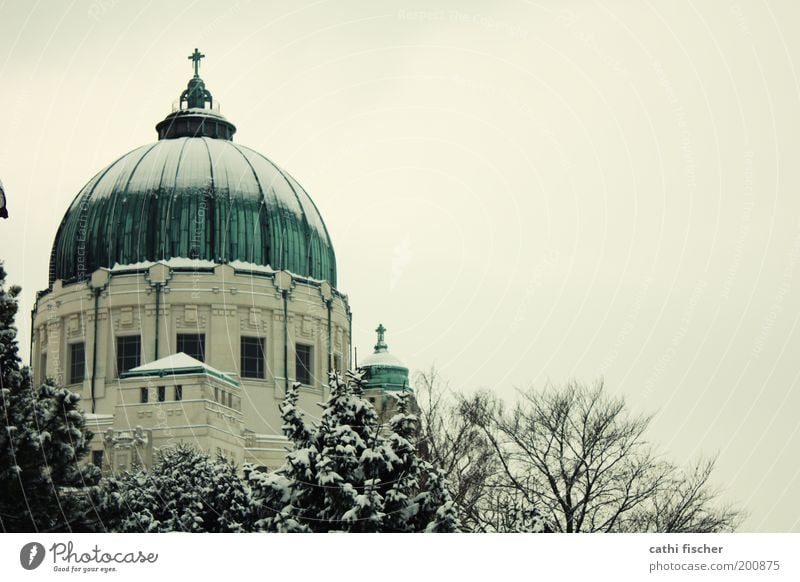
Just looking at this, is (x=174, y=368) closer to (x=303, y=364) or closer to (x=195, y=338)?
(x=195, y=338)

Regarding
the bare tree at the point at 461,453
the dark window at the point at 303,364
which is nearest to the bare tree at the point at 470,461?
the bare tree at the point at 461,453

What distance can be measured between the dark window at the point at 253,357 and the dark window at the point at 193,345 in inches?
63.9

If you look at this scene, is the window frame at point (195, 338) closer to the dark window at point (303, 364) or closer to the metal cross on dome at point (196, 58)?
the dark window at point (303, 364)

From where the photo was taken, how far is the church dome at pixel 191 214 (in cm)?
5953

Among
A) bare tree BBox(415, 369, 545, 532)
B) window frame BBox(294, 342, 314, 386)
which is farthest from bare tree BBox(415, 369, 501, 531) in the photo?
window frame BBox(294, 342, 314, 386)

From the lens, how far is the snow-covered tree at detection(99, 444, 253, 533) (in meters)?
32.6

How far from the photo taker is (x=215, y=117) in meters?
64.1

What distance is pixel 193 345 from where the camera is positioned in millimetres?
57656

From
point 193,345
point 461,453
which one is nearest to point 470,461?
point 461,453

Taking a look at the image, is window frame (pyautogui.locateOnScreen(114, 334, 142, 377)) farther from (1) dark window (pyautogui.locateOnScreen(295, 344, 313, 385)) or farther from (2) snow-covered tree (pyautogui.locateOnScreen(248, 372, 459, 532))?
(2) snow-covered tree (pyautogui.locateOnScreen(248, 372, 459, 532))

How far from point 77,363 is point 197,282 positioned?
5447mm

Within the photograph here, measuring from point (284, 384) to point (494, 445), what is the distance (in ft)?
75.5

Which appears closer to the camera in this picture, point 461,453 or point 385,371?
point 461,453
